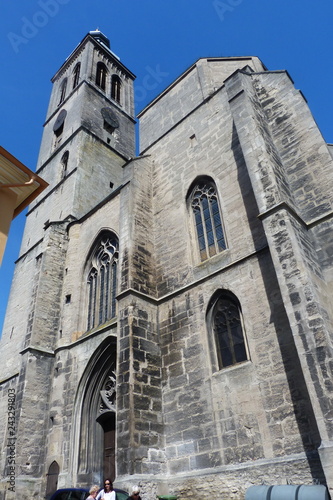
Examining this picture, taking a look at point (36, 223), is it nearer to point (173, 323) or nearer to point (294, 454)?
point (173, 323)

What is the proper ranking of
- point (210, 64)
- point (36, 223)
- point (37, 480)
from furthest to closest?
point (36, 223) → point (210, 64) → point (37, 480)

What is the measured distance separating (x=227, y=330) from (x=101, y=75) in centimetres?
2241

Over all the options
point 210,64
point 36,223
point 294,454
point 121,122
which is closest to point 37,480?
point 294,454

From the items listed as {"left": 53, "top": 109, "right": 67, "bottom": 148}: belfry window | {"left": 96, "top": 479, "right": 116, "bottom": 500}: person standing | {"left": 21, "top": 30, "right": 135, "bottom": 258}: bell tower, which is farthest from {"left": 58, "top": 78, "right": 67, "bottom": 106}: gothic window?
{"left": 96, "top": 479, "right": 116, "bottom": 500}: person standing

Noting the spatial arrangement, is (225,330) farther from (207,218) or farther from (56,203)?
(56,203)

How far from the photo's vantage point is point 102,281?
12.7m

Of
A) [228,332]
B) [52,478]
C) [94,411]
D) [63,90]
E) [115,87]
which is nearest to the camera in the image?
[228,332]

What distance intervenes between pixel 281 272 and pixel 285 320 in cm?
104

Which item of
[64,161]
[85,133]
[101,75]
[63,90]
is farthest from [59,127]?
[101,75]

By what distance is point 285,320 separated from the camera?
24.4 feet

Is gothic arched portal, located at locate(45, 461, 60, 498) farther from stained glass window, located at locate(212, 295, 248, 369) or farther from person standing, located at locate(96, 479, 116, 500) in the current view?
stained glass window, located at locate(212, 295, 248, 369)

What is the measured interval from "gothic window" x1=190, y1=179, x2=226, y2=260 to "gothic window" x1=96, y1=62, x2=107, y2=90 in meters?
17.0

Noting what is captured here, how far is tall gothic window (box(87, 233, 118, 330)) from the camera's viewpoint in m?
11.9

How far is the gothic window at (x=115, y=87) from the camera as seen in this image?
25898mm
